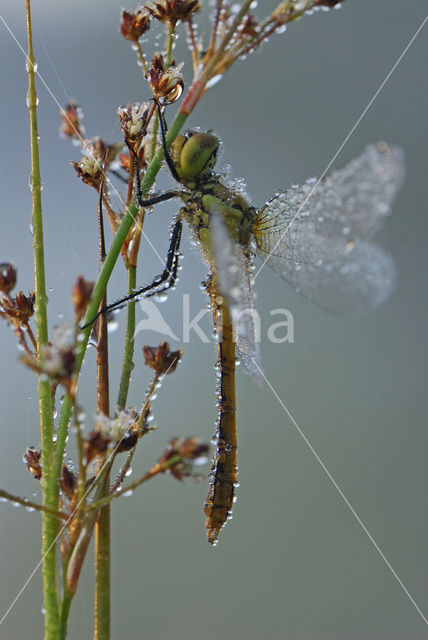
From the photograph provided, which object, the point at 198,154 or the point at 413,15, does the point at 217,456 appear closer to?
the point at 198,154

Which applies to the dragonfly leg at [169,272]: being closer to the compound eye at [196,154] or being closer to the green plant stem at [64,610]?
the compound eye at [196,154]

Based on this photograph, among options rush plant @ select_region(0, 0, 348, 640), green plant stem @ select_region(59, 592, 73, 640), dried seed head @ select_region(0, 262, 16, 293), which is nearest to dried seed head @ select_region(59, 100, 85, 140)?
rush plant @ select_region(0, 0, 348, 640)

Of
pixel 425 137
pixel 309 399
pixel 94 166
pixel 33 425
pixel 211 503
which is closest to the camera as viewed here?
pixel 94 166

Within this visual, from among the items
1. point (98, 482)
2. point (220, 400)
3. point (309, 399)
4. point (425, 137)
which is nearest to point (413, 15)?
point (425, 137)

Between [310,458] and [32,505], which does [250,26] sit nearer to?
[32,505]

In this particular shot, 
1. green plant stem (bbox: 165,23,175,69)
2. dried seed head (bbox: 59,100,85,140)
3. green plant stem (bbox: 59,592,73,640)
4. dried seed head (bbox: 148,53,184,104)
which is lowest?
green plant stem (bbox: 59,592,73,640)

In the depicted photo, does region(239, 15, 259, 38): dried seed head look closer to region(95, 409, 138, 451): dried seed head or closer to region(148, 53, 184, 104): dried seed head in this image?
region(148, 53, 184, 104): dried seed head

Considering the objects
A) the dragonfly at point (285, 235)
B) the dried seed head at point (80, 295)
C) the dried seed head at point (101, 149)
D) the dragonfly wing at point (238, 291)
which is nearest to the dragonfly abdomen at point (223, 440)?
the dragonfly at point (285, 235)
